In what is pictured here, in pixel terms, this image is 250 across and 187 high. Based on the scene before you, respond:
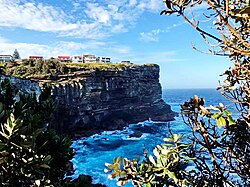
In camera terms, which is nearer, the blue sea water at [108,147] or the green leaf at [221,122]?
the green leaf at [221,122]

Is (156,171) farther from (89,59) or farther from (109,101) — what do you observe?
(89,59)

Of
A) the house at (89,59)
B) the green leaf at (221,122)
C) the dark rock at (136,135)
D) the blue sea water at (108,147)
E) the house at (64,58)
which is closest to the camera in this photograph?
the green leaf at (221,122)

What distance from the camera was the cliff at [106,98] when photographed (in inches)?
1759

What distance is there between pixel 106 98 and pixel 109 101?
1.69 meters

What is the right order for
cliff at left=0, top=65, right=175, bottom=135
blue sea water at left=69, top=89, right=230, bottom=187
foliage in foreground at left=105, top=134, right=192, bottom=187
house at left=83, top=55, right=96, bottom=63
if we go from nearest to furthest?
foliage in foreground at left=105, top=134, right=192, bottom=187 → blue sea water at left=69, top=89, right=230, bottom=187 → cliff at left=0, top=65, right=175, bottom=135 → house at left=83, top=55, right=96, bottom=63

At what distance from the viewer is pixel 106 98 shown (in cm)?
5338

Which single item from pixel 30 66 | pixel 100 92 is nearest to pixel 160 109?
pixel 100 92

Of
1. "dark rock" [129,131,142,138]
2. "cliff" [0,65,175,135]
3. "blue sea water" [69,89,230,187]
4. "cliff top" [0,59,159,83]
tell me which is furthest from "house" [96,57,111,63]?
"dark rock" [129,131,142,138]

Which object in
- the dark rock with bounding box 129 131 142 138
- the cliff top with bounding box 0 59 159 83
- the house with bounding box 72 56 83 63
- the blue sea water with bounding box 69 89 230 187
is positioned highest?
the house with bounding box 72 56 83 63

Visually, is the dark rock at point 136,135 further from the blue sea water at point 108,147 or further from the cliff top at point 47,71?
the cliff top at point 47,71

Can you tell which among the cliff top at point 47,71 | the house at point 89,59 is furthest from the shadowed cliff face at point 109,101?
the house at point 89,59

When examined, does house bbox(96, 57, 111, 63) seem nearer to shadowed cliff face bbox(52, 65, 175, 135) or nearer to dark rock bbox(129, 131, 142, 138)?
shadowed cliff face bbox(52, 65, 175, 135)

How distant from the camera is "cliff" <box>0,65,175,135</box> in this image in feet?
147

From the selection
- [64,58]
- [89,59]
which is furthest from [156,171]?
[64,58]
